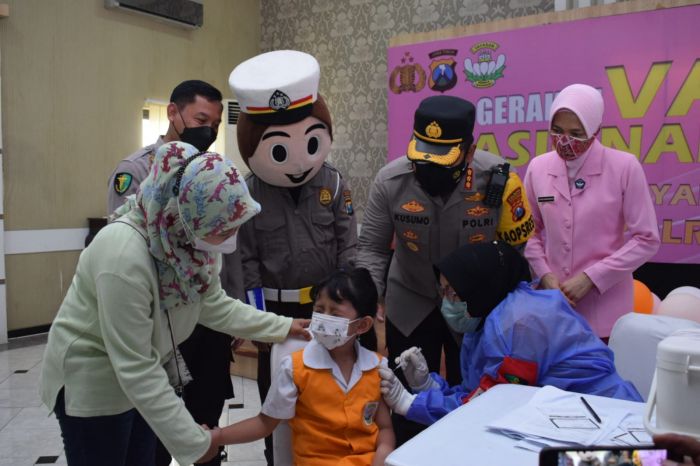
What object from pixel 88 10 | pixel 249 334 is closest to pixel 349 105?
pixel 88 10

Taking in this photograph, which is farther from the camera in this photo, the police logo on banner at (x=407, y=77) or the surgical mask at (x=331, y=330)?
the police logo on banner at (x=407, y=77)

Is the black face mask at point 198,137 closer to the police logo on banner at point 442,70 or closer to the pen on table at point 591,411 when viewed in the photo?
the pen on table at point 591,411

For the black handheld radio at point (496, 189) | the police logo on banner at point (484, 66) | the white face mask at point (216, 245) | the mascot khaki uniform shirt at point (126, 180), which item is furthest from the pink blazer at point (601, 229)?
the police logo on banner at point (484, 66)

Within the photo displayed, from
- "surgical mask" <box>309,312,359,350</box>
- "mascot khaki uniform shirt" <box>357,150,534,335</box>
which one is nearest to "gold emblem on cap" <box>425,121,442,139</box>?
"mascot khaki uniform shirt" <box>357,150,534,335</box>

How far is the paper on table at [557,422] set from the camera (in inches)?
44.3

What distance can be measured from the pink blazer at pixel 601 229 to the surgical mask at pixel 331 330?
3.01ft

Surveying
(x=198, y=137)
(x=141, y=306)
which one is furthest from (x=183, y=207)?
(x=198, y=137)

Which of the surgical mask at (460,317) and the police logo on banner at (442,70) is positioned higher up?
the police logo on banner at (442,70)

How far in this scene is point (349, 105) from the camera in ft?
21.7

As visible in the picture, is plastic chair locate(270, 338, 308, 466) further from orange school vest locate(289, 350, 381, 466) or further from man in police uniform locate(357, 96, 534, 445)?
man in police uniform locate(357, 96, 534, 445)

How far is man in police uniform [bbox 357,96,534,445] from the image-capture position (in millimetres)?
2029

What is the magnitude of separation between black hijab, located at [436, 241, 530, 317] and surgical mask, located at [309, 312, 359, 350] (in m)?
0.31

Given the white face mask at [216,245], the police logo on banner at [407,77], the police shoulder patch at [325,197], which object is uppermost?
the police logo on banner at [407,77]

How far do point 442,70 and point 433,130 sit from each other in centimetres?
336
